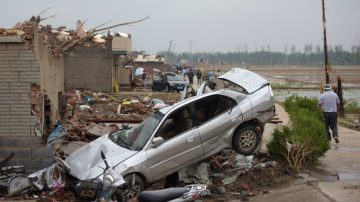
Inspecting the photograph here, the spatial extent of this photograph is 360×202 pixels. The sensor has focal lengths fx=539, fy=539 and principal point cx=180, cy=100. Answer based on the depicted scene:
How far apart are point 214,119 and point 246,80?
1591 millimetres

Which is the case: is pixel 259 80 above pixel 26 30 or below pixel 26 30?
below

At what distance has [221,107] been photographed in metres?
11.2

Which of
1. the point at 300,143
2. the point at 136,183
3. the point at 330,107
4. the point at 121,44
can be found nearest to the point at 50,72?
the point at 136,183

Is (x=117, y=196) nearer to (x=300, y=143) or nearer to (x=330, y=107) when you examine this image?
(x=300, y=143)

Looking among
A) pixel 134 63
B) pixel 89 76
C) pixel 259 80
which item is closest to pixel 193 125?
pixel 259 80

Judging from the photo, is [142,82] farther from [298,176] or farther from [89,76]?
[298,176]

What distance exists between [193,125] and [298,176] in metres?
2.32

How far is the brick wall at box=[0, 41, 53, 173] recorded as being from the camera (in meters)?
11.2

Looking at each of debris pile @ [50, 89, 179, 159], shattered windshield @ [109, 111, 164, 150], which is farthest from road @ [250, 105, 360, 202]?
debris pile @ [50, 89, 179, 159]

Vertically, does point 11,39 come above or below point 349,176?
above

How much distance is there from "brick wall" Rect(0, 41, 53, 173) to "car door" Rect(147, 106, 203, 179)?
279 cm

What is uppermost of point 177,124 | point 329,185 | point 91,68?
point 91,68

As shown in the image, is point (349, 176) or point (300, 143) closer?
point (349, 176)

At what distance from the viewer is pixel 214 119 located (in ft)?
34.8
